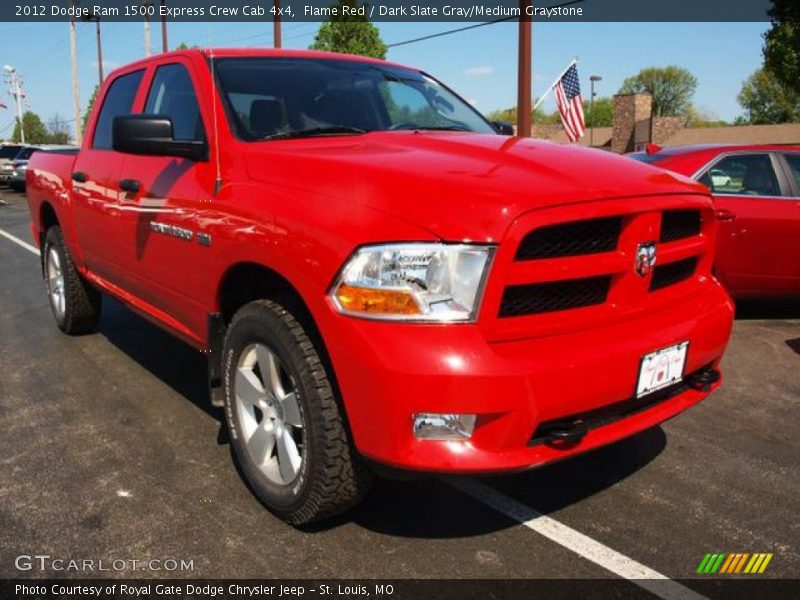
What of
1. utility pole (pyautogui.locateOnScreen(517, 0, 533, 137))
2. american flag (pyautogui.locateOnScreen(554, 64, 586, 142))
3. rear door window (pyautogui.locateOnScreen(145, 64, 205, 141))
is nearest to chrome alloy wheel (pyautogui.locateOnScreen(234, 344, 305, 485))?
rear door window (pyautogui.locateOnScreen(145, 64, 205, 141))

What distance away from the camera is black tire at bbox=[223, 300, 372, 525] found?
8.23 ft

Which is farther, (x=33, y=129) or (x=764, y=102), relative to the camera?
(x=33, y=129)

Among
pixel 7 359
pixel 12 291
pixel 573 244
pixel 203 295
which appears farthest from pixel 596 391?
pixel 12 291

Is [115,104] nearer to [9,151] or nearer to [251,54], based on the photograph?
→ [251,54]

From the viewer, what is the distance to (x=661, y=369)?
2.66 meters

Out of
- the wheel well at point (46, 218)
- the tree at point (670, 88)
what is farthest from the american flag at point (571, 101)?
the tree at point (670, 88)

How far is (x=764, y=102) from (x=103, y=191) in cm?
8519

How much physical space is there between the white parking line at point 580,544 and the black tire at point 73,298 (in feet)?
11.5

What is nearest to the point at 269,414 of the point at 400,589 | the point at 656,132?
the point at 400,589

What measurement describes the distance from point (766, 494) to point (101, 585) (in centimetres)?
271

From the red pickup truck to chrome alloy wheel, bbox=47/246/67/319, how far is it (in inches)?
88.6

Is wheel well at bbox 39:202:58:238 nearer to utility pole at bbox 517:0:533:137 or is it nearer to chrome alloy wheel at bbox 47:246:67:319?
chrome alloy wheel at bbox 47:246:67:319

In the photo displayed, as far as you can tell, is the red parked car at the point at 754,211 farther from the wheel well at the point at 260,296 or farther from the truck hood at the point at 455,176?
the wheel well at the point at 260,296

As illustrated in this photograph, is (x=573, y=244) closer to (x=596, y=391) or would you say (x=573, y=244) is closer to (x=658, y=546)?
(x=596, y=391)
